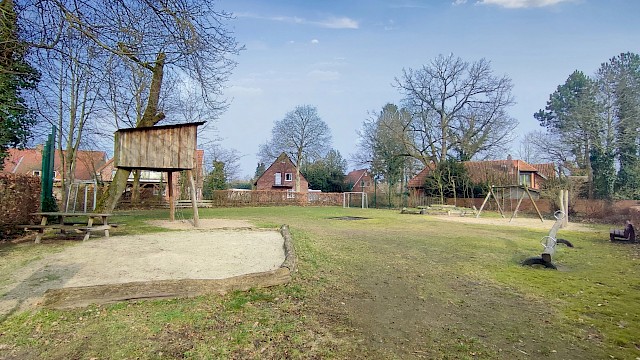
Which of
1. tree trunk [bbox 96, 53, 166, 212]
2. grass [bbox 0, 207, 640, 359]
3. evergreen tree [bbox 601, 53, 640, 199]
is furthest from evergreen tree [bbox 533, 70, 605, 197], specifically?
tree trunk [bbox 96, 53, 166, 212]

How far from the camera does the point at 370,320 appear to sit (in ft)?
13.3

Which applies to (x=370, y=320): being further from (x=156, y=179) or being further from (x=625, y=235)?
(x=156, y=179)

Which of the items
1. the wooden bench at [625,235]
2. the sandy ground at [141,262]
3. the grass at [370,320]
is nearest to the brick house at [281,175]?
the wooden bench at [625,235]

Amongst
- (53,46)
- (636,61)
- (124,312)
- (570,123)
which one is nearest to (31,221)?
(53,46)

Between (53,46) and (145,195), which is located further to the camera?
(145,195)

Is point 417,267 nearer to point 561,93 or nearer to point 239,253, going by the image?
point 239,253

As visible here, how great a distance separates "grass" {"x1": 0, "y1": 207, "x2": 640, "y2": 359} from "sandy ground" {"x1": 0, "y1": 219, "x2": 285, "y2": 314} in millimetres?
553

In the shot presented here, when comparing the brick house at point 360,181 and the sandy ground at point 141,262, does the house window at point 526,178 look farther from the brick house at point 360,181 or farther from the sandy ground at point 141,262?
the sandy ground at point 141,262

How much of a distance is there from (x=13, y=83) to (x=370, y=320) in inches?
431

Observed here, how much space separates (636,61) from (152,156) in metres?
38.5

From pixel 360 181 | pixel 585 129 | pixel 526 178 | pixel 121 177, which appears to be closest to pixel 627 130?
pixel 585 129

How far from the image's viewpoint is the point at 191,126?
12.4 metres

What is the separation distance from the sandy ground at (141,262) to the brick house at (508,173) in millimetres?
27167

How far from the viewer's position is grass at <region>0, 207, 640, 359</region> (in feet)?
10.8
